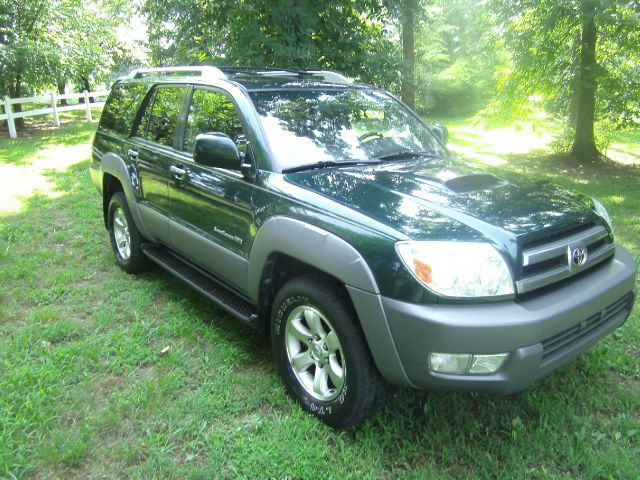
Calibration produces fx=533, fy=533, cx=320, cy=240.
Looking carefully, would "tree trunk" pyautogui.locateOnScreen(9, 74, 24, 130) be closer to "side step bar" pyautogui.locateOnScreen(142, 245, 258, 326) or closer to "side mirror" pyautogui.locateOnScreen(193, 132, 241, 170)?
"side step bar" pyautogui.locateOnScreen(142, 245, 258, 326)

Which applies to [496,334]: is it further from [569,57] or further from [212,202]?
[569,57]

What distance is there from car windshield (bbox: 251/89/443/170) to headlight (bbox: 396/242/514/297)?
3.73 feet

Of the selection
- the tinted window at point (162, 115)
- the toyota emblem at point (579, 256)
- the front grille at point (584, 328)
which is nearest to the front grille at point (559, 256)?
the toyota emblem at point (579, 256)

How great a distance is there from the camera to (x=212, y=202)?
3.50 meters

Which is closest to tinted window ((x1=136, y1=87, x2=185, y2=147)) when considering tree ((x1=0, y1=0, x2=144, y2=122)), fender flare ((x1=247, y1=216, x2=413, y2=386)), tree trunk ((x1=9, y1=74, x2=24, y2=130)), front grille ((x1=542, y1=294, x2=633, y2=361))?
fender flare ((x1=247, y1=216, x2=413, y2=386))

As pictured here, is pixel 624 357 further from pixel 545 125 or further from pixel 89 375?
pixel 545 125

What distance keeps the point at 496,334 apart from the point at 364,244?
68 cm

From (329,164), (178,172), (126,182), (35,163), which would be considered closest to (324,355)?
(329,164)

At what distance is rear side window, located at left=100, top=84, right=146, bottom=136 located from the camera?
191 inches

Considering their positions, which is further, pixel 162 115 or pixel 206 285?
pixel 162 115

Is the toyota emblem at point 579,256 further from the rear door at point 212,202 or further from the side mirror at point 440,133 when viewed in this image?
the side mirror at point 440,133

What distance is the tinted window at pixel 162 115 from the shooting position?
4.17 meters

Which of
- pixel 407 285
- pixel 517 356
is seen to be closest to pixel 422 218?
pixel 407 285

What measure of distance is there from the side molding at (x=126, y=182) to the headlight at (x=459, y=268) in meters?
2.91
